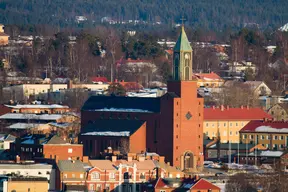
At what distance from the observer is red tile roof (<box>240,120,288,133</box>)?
83.4 metres

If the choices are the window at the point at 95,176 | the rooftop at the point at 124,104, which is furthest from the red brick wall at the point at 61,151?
the rooftop at the point at 124,104

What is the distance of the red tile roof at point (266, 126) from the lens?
274 feet

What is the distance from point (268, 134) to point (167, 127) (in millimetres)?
8116

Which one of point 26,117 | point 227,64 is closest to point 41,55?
point 227,64

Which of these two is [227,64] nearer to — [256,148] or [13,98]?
[13,98]

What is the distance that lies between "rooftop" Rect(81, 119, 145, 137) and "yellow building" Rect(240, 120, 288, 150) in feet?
22.3

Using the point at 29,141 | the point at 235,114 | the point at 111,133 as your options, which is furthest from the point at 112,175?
the point at 235,114

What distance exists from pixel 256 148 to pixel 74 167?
51.5 feet

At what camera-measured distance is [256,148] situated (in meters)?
79.9

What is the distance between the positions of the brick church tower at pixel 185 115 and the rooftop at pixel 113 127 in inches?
69.6

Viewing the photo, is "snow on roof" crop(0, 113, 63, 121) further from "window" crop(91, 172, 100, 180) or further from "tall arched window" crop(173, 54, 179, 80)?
"window" crop(91, 172, 100, 180)

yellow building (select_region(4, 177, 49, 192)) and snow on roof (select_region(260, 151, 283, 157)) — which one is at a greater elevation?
yellow building (select_region(4, 177, 49, 192))

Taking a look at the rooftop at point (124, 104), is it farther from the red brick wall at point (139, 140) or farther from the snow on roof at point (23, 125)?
the snow on roof at point (23, 125)

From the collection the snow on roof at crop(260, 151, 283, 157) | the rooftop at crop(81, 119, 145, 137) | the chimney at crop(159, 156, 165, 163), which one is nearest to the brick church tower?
the rooftop at crop(81, 119, 145, 137)
